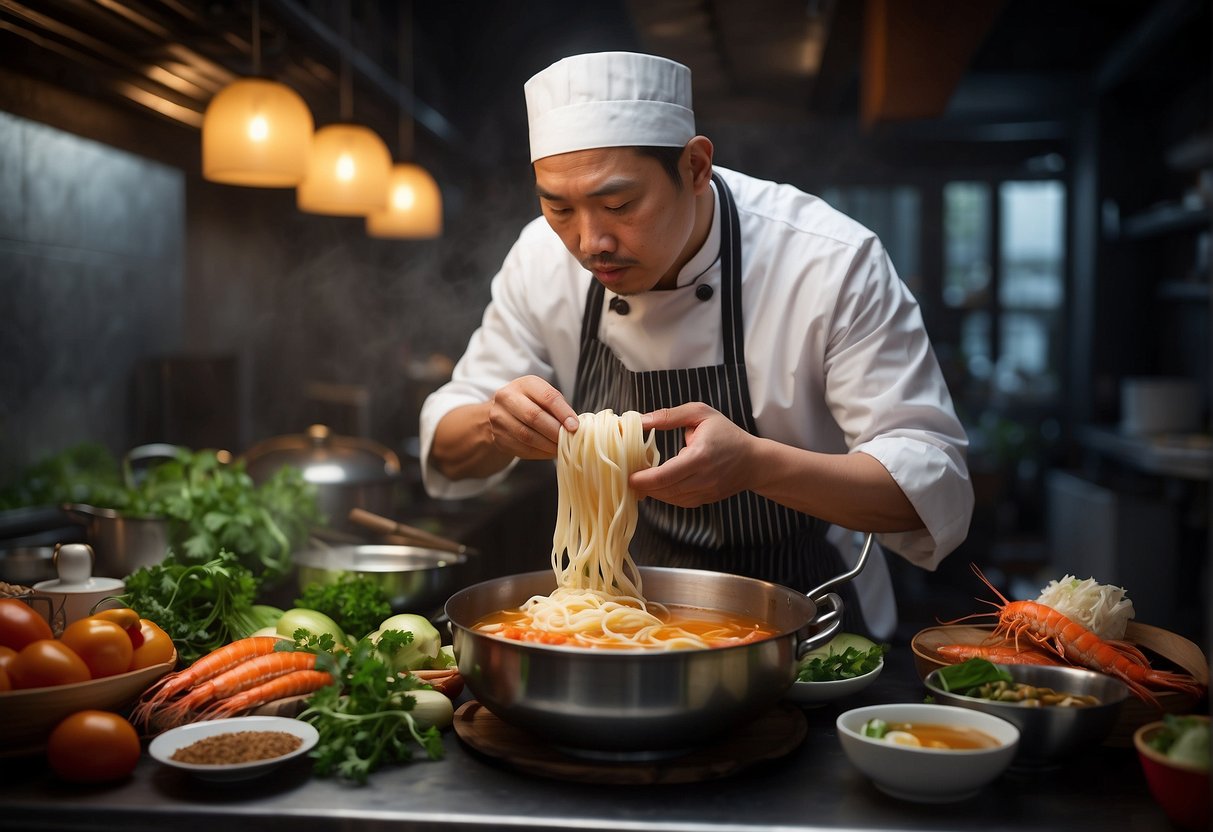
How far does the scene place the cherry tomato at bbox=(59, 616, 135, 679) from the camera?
1.58 meters

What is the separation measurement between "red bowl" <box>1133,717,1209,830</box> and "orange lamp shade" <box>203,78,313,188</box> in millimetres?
2805

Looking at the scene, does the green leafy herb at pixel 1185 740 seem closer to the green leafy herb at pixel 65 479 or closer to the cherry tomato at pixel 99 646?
the cherry tomato at pixel 99 646

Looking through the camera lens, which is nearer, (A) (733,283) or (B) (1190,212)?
(A) (733,283)

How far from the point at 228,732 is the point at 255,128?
85.6 inches

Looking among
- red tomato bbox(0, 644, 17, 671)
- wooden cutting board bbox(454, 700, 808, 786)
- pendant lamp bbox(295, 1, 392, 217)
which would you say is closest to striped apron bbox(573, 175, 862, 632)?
wooden cutting board bbox(454, 700, 808, 786)

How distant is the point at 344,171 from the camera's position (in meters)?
3.81

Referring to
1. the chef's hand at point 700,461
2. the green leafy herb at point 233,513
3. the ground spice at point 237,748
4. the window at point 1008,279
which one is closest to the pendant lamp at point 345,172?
the green leafy herb at point 233,513

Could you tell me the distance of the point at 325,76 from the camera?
4.13 metres

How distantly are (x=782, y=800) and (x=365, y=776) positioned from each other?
58 cm

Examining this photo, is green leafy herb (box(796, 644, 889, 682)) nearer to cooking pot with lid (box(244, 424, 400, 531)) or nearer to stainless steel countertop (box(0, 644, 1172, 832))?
stainless steel countertop (box(0, 644, 1172, 832))

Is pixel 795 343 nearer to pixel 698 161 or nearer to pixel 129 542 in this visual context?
pixel 698 161

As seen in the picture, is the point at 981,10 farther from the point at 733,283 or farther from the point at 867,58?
the point at 733,283

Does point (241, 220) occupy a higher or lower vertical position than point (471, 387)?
higher

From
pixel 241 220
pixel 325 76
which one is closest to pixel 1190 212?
pixel 325 76
